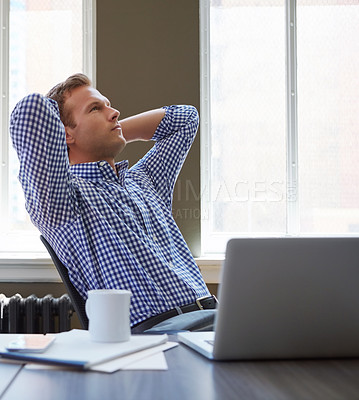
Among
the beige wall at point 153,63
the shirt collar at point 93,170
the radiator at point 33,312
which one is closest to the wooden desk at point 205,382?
the shirt collar at point 93,170

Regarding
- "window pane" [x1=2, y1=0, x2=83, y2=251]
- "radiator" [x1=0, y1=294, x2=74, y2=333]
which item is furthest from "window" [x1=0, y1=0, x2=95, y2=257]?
"radiator" [x1=0, y1=294, x2=74, y2=333]

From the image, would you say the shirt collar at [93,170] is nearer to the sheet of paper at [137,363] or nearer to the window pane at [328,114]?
the sheet of paper at [137,363]

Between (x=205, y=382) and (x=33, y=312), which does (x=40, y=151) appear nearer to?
(x=205, y=382)

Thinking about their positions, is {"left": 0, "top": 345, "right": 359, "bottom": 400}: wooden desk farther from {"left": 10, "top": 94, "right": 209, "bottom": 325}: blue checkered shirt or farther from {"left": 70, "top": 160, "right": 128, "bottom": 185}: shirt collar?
{"left": 70, "top": 160, "right": 128, "bottom": 185}: shirt collar

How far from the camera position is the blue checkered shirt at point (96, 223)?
1579mm

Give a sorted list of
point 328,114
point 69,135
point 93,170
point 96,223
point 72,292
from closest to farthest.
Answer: point 72,292 < point 96,223 < point 93,170 < point 69,135 < point 328,114

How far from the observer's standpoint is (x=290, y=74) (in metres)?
2.98

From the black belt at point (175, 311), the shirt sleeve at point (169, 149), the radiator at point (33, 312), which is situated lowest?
the radiator at point (33, 312)

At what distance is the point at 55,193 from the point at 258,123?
A: 164 cm

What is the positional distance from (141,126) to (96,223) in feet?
2.27

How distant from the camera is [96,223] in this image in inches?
66.8

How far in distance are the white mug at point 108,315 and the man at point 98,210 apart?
0.55m

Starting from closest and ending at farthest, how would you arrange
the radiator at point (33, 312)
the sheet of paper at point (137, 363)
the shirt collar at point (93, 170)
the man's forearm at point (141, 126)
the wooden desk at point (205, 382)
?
the wooden desk at point (205, 382) → the sheet of paper at point (137, 363) → the shirt collar at point (93, 170) → the man's forearm at point (141, 126) → the radiator at point (33, 312)

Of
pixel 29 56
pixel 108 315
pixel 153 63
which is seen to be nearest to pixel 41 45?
pixel 29 56
